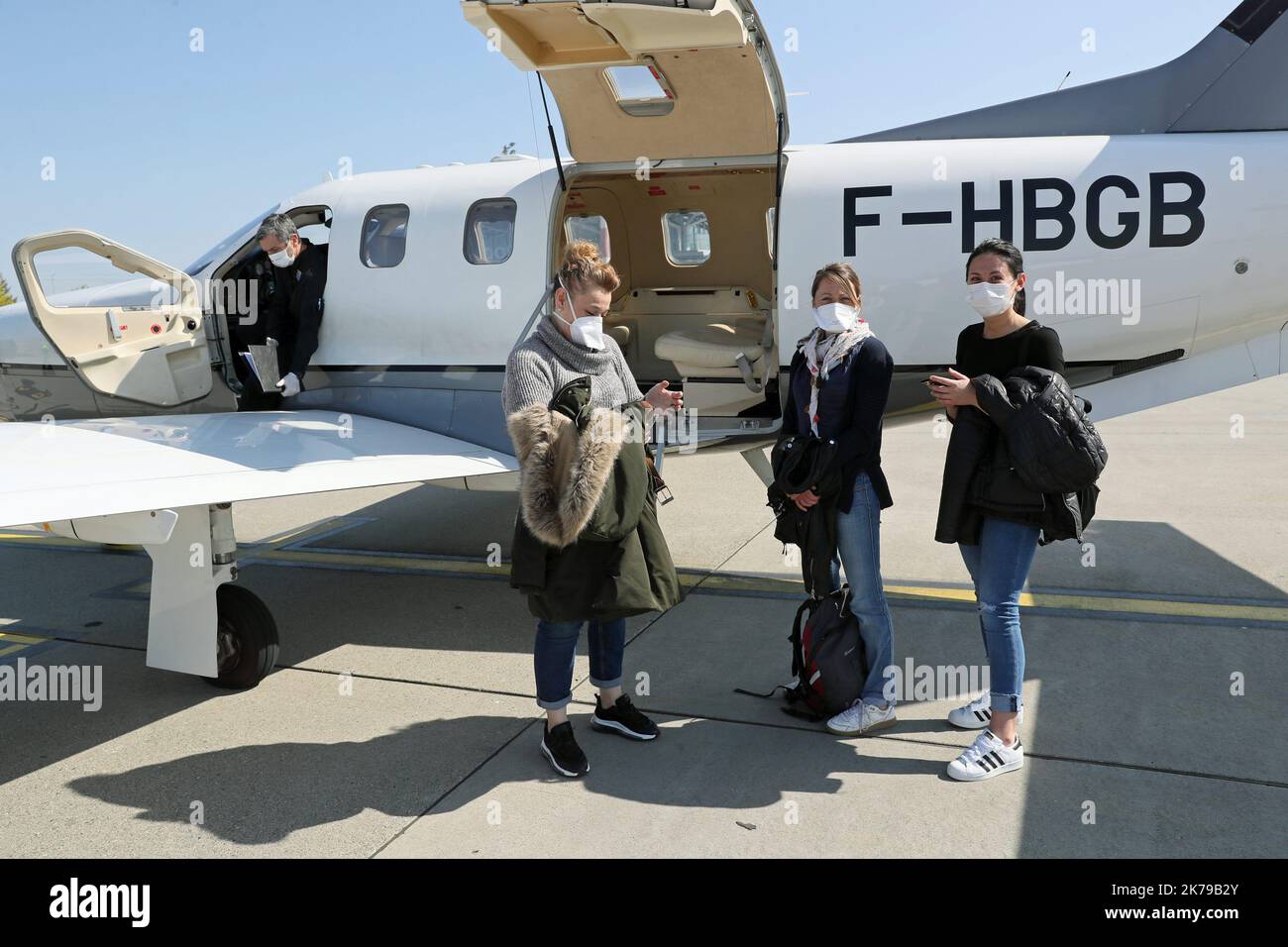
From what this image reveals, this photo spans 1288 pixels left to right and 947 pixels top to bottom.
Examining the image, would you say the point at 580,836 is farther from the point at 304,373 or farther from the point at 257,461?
the point at 304,373

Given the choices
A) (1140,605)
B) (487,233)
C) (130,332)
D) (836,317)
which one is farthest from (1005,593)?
(130,332)

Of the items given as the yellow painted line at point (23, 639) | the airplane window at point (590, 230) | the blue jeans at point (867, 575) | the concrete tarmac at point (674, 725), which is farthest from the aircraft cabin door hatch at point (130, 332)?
the blue jeans at point (867, 575)

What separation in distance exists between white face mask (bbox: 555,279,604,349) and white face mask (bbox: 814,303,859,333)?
2.97 feet

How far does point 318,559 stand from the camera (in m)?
7.56

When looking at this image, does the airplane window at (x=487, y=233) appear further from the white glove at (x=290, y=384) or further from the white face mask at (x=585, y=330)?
the white face mask at (x=585, y=330)

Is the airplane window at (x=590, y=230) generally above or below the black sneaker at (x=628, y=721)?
above

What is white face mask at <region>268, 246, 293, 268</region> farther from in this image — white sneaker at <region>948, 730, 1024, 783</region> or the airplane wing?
white sneaker at <region>948, 730, 1024, 783</region>

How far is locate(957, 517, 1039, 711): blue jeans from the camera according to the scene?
3.67 m

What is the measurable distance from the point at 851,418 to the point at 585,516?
1165mm

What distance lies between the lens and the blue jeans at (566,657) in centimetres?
386

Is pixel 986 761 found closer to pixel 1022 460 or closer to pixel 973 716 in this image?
pixel 973 716

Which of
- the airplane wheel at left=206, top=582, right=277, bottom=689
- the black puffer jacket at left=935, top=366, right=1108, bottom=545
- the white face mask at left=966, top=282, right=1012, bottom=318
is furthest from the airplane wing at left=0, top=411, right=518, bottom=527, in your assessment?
the white face mask at left=966, top=282, right=1012, bottom=318

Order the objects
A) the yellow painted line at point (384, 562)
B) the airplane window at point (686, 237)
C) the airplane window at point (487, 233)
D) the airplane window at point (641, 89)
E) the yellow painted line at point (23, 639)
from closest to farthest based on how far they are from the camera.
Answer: the airplane window at point (641, 89) → the yellow painted line at point (23, 639) → the airplane window at point (487, 233) → the yellow painted line at point (384, 562) → the airplane window at point (686, 237)
